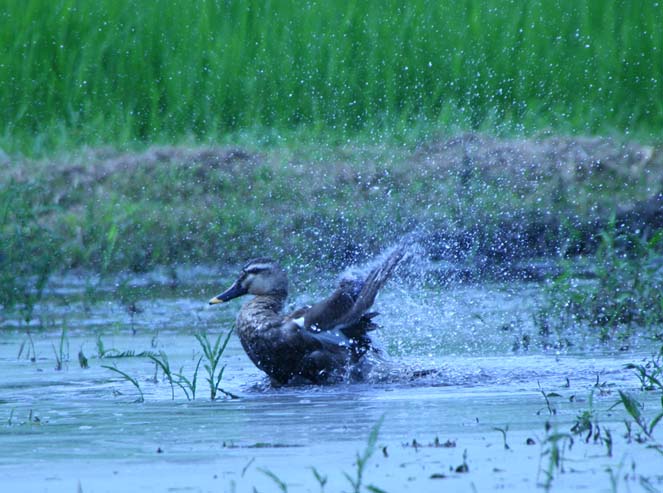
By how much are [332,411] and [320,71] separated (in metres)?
8.16

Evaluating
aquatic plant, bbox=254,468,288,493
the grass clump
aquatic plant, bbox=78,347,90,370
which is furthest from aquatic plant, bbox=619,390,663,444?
aquatic plant, bbox=78,347,90,370

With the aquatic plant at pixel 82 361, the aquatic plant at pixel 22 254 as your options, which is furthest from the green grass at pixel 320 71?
the aquatic plant at pixel 82 361

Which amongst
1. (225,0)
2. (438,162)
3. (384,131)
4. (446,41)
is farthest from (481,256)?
(225,0)

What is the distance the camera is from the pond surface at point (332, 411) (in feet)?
15.2

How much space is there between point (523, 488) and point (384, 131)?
29.9 feet

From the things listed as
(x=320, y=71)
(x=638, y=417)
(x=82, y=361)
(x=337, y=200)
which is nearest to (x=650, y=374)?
(x=638, y=417)

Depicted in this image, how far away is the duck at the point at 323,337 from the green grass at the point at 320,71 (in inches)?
230

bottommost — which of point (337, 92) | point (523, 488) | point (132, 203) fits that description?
point (523, 488)

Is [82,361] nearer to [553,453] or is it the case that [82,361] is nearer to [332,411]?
[332,411]

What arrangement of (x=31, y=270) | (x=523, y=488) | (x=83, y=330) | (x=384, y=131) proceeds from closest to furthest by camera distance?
A: (x=523, y=488) → (x=83, y=330) → (x=31, y=270) → (x=384, y=131)

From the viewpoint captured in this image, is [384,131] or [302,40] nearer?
[384,131]

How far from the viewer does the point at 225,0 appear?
49.9ft

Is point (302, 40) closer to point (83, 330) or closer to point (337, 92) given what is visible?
point (337, 92)

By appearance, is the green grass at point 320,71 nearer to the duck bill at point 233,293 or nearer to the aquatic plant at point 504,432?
the duck bill at point 233,293
